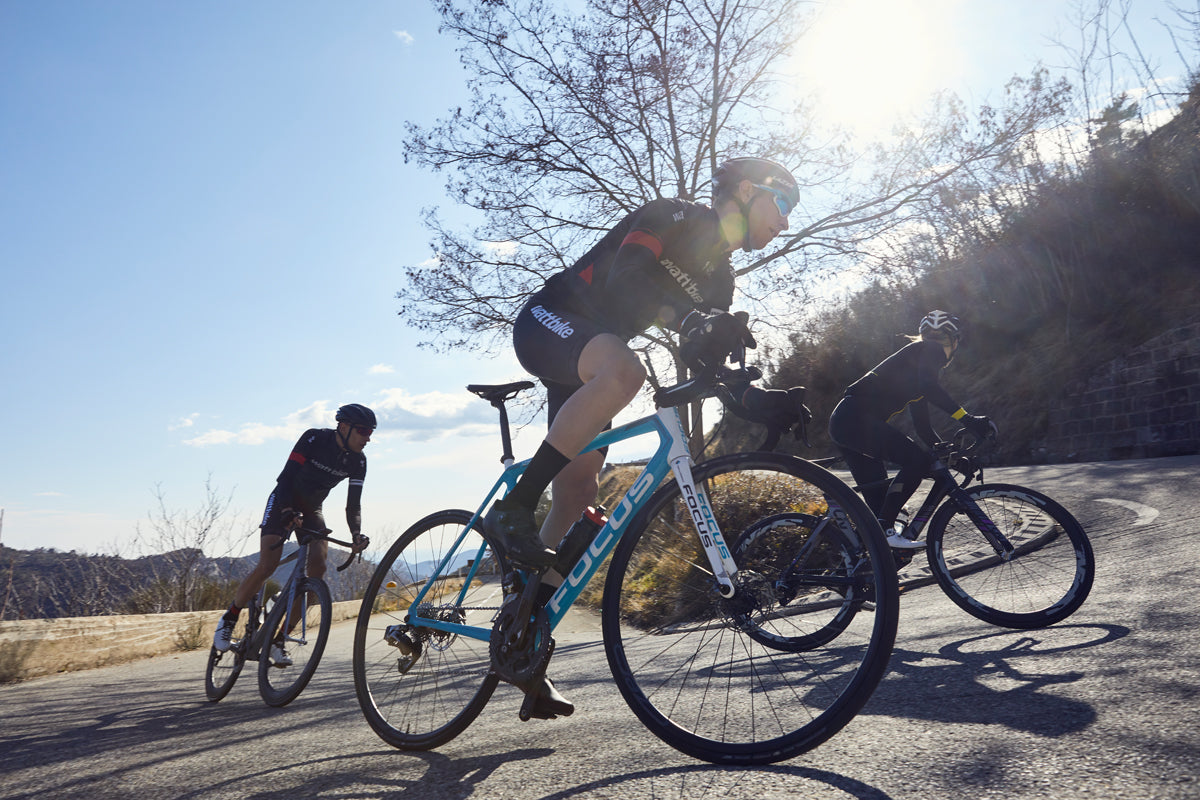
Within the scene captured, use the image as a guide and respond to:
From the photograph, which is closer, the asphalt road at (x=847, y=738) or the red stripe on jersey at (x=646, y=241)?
the asphalt road at (x=847, y=738)

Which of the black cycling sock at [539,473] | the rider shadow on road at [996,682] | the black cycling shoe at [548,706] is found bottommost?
the rider shadow on road at [996,682]

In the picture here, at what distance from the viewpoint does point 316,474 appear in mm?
5945

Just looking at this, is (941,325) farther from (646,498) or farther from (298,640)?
(298,640)

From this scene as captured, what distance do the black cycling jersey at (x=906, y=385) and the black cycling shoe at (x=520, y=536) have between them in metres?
3.54

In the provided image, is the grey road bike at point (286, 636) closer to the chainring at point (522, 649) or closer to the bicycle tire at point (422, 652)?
the bicycle tire at point (422, 652)

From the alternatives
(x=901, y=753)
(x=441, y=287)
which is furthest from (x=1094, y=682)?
(x=441, y=287)

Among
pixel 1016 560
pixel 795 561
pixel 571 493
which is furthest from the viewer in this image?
pixel 1016 560

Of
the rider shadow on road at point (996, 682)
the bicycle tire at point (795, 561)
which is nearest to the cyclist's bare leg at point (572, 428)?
the bicycle tire at point (795, 561)

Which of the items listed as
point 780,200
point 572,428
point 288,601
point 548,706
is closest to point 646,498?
point 572,428

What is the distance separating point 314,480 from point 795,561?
4.48 meters

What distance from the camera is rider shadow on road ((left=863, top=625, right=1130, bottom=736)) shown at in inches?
90.6

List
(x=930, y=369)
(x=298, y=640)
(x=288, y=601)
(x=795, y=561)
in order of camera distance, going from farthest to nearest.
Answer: (x=930, y=369) → (x=288, y=601) → (x=298, y=640) → (x=795, y=561)

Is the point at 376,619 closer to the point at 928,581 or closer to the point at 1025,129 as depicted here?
the point at 928,581

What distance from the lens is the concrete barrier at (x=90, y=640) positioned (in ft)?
21.7
